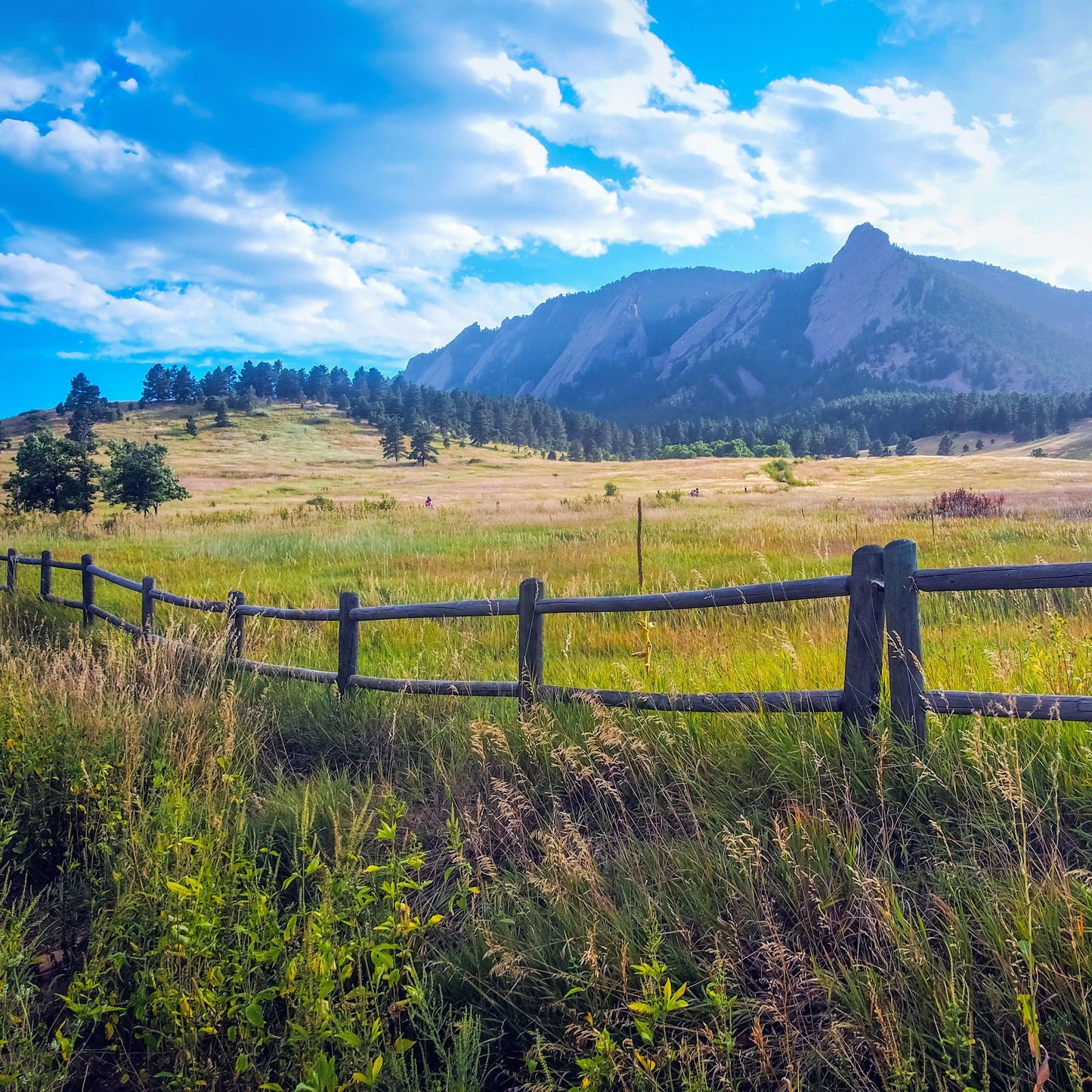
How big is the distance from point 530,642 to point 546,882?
6.88 feet

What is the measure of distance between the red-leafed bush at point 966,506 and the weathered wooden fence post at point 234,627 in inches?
781

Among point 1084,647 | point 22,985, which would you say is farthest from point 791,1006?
point 1084,647

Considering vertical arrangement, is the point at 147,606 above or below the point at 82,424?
below

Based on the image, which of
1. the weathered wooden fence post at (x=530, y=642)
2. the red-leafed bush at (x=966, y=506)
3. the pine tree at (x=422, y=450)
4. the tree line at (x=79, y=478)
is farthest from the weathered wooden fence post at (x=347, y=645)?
the pine tree at (x=422, y=450)

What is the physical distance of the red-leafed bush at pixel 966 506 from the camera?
21.6 meters

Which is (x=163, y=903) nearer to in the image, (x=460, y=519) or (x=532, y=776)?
(x=532, y=776)

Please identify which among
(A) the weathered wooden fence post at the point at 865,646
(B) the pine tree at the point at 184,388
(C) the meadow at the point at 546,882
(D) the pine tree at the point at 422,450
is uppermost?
(B) the pine tree at the point at 184,388

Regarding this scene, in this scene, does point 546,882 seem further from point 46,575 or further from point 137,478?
point 137,478

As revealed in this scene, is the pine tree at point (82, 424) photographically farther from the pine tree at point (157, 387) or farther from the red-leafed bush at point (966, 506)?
the red-leafed bush at point (966, 506)

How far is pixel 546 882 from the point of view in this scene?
122 inches

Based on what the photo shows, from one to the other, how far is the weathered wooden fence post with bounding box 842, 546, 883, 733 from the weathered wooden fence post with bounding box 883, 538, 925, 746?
0.20ft

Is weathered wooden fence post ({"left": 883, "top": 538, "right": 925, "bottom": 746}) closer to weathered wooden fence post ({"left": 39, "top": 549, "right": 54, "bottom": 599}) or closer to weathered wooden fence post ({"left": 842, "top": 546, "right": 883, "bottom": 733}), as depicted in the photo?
weathered wooden fence post ({"left": 842, "top": 546, "right": 883, "bottom": 733})

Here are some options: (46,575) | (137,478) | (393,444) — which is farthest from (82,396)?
(46,575)

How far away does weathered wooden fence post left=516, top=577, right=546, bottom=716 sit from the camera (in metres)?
5.01
